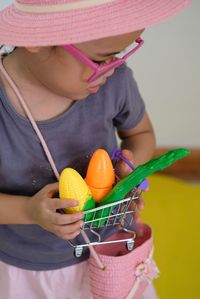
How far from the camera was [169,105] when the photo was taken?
4.36 feet

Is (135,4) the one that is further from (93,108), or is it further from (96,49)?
(93,108)

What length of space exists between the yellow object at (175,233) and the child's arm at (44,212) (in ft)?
1.66

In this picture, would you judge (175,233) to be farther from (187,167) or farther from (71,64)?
(71,64)

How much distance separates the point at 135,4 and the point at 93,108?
210 millimetres

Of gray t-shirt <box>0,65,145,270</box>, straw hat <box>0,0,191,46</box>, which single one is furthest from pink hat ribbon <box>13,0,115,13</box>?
gray t-shirt <box>0,65,145,270</box>

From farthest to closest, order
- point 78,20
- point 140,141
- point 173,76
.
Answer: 1. point 173,76
2. point 140,141
3. point 78,20

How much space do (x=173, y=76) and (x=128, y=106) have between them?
590 millimetres

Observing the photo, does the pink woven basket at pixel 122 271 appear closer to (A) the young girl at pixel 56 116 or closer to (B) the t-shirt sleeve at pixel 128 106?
(A) the young girl at pixel 56 116

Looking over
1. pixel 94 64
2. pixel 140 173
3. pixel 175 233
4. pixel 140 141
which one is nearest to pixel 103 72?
pixel 94 64

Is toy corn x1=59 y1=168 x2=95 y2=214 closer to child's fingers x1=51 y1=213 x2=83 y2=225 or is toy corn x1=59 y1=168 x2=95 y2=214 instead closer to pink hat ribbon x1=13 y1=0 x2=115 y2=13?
child's fingers x1=51 y1=213 x2=83 y2=225

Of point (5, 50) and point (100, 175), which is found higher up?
point (5, 50)

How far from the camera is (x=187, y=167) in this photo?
1.33m

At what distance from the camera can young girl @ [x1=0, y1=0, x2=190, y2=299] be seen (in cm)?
50

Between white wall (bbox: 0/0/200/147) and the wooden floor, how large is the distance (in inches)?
1.9
